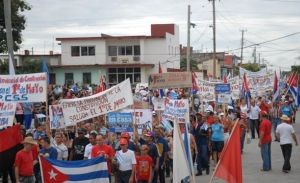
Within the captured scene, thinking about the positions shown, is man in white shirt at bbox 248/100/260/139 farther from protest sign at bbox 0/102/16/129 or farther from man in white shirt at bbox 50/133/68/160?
protest sign at bbox 0/102/16/129

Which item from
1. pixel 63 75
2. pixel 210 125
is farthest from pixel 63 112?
pixel 63 75

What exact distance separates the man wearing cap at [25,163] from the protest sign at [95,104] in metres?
3.38

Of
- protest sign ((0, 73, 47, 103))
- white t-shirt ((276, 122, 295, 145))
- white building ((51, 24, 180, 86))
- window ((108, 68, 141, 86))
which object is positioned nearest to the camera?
protest sign ((0, 73, 47, 103))

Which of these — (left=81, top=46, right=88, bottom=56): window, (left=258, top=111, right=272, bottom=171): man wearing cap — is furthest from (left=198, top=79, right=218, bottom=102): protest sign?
(left=81, top=46, right=88, bottom=56): window

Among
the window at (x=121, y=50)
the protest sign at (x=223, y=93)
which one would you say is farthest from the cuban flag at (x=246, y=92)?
the window at (x=121, y=50)

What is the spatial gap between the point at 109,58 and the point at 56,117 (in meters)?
47.6

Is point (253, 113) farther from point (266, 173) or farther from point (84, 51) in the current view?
point (84, 51)

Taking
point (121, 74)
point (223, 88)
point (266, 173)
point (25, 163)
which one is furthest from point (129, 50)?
point (25, 163)

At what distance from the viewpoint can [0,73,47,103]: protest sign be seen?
45.3 feet

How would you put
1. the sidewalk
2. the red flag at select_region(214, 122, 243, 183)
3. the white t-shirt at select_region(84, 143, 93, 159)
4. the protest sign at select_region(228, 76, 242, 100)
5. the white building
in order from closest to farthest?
the red flag at select_region(214, 122, 243, 183), the white t-shirt at select_region(84, 143, 93, 159), the sidewalk, the protest sign at select_region(228, 76, 242, 100), the white building

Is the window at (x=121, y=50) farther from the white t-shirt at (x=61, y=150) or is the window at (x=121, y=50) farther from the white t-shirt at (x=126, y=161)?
the white t-shirt at (x=126, y=161)

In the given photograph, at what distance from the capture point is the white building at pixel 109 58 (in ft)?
205

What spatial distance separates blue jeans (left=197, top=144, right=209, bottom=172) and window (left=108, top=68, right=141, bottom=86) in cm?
4626

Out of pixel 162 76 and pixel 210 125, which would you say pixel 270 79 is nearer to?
pixel 162 76
